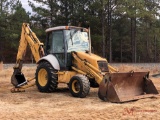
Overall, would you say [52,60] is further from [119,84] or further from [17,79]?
[119,84]

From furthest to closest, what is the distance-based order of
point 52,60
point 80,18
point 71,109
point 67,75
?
point 80,18 < point 52,60 < point 67,75 < point 71,109

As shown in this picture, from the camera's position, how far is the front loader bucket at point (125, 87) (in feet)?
29.1

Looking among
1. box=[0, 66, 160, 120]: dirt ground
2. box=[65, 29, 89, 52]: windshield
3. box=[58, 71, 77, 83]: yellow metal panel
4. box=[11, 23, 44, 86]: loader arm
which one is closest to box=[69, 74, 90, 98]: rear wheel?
box=[0, 66, 160, 120]: dirt ground

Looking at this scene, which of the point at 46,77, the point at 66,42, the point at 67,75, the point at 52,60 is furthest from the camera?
the point at 46,77

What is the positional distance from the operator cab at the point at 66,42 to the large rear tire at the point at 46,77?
416 mm

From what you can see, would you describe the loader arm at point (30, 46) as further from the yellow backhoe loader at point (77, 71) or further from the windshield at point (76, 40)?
the windshield at point (76, 40)

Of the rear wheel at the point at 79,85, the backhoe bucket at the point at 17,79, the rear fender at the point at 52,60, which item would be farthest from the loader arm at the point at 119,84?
the backhoe bucket at the point at 17,79

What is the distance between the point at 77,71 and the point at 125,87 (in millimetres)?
1854

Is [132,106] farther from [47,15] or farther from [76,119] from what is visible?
[47,15]

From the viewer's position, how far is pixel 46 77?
11242mm

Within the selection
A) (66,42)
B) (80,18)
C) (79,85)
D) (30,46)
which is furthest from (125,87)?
(80,18)

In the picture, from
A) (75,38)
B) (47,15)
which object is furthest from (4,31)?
(75,38)

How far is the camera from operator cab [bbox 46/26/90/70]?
35.4 ft

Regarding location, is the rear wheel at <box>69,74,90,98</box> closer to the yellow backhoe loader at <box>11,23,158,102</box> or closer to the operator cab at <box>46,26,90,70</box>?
the yellow backhoe loader at <box>11,23,158,102</box>
